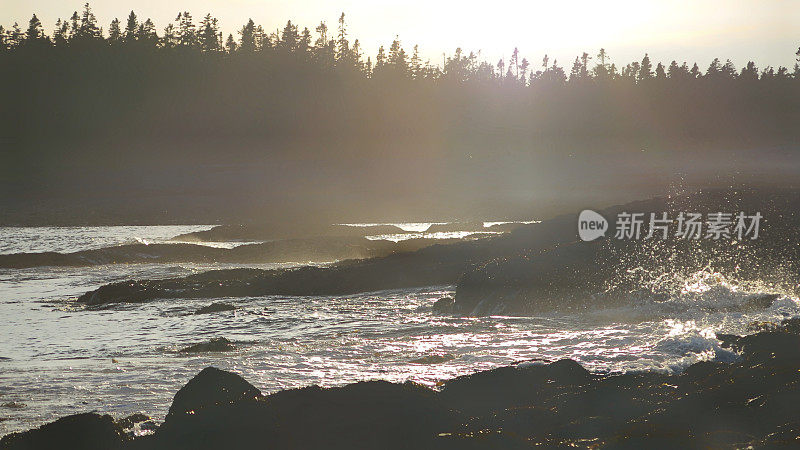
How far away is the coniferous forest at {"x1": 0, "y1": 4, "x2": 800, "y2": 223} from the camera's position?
71.6 m

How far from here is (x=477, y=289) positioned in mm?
18328

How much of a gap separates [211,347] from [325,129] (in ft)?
287

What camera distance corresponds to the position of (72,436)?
25.4 feet

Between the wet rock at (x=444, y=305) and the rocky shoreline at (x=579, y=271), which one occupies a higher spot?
the rocky shoreline at (x=579, y=271)

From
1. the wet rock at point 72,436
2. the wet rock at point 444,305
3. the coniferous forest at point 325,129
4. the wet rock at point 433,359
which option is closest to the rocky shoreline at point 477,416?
the wet rock at point 72,436

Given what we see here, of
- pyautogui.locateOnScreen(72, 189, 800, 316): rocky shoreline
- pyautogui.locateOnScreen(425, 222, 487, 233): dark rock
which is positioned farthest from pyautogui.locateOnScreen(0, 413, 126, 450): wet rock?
pyautogui.locateOnScreen(425, 222, 487, 233): dark rock

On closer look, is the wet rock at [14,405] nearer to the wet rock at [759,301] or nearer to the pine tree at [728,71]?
the wet rock at [759,301]

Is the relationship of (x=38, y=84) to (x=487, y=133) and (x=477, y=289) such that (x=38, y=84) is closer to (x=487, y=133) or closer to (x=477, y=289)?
(x=487, y=133)

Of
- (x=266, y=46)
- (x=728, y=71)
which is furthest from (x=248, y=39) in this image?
(x=728, y=71)

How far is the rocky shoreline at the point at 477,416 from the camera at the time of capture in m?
7.53

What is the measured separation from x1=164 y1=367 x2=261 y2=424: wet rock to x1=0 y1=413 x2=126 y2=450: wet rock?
107 cm

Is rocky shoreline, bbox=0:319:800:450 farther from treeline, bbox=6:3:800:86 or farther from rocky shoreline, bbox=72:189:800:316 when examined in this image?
treeline, bbox=6:3:800:86

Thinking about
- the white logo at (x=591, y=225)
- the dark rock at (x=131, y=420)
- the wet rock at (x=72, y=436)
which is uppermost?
the white logo at (x=591, y=225)

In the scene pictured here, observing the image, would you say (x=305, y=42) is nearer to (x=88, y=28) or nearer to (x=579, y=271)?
(x=88, y=28)
